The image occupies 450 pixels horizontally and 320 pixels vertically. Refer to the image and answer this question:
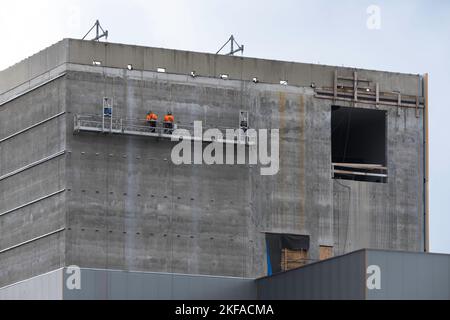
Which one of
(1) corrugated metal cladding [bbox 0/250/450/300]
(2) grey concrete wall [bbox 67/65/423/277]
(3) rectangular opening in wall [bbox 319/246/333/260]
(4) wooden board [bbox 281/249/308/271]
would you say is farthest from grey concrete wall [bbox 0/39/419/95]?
(1) corrugated metal cladding [bbox 0/250/450/300]

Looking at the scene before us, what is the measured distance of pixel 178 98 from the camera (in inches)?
4788

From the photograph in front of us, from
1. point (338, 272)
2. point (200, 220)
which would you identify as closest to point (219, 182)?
point (200, 220)

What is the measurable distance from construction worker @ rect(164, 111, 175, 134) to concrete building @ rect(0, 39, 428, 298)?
23.7 inches

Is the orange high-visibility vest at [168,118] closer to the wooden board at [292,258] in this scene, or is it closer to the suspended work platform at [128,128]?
the suspended work platform at [128,128]

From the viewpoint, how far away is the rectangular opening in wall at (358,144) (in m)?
127

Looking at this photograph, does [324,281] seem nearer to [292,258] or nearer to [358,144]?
[292,258]

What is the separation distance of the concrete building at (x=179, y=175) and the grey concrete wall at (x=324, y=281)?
9.04 metres

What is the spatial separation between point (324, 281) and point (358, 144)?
28052 mm

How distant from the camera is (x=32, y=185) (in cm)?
12056

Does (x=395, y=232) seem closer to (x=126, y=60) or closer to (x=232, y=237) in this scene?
(x=232, y=237)

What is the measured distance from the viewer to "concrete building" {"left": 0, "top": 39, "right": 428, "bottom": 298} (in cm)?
11850

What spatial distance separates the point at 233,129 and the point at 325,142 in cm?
689

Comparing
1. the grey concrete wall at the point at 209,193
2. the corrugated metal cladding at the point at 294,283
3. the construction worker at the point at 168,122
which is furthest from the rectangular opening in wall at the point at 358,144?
the corrugated metal cladding at the point at 294,283
